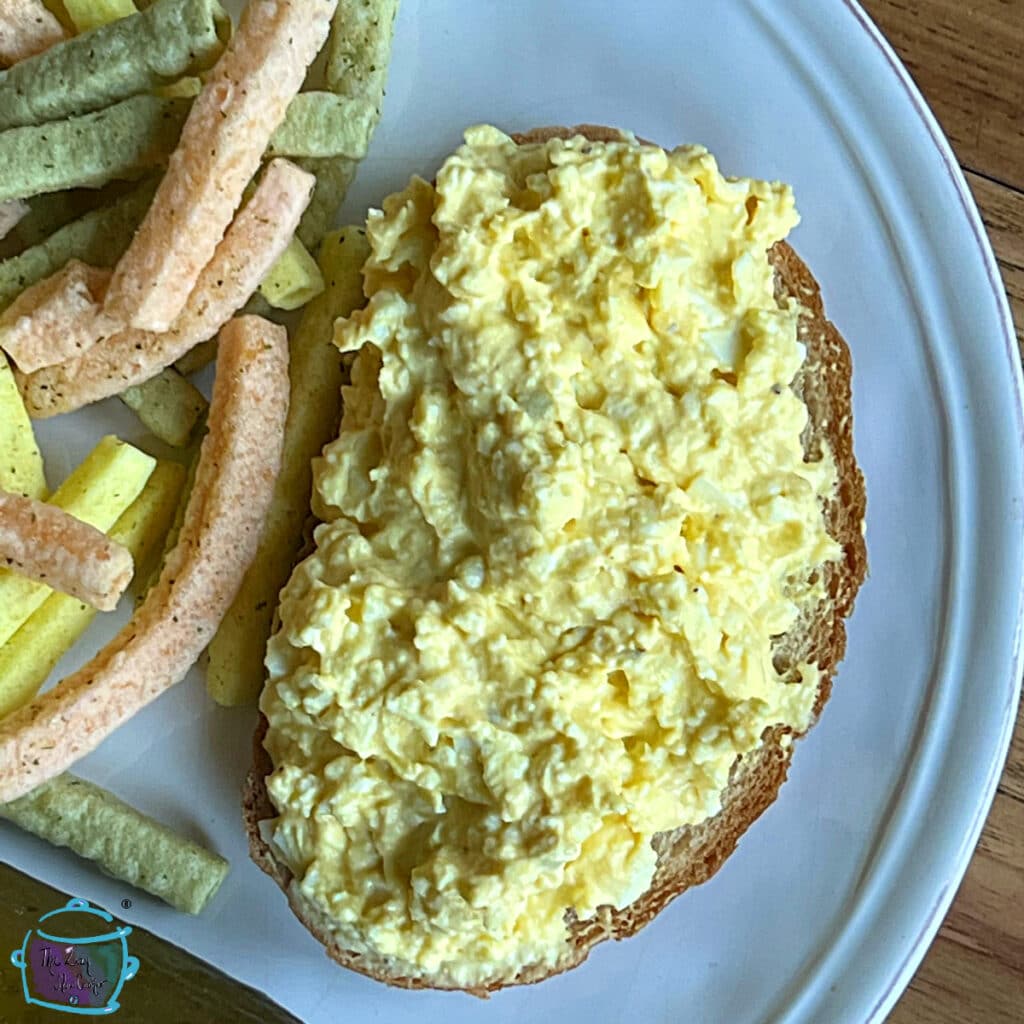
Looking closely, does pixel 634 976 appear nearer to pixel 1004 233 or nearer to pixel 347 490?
pixel 347 490

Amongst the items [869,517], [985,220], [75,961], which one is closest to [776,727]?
[869,517]

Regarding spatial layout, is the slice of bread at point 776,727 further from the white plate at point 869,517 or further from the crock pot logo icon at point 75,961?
the crock pot logo icon at point 75,961

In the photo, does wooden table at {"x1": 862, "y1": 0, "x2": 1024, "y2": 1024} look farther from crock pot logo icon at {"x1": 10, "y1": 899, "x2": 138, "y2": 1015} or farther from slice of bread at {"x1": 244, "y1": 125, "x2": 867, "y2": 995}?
crock pot logo icon at {"x1": 10, "y1": 899, "x2": 138, "y2": 1015}

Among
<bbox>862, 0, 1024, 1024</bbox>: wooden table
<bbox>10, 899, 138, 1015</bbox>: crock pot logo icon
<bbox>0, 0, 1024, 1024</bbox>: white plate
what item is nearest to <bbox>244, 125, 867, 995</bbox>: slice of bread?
<bbox>0, 0, 1024, 1024</bbox>: white plate

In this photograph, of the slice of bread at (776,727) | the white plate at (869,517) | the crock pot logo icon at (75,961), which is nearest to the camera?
the crock pot logo icon at (75,961)

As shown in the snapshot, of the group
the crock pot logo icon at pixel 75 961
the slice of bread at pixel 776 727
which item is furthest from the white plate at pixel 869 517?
the crock pot logo icon at pixel 75 961

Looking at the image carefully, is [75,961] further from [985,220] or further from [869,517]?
[985,220]
